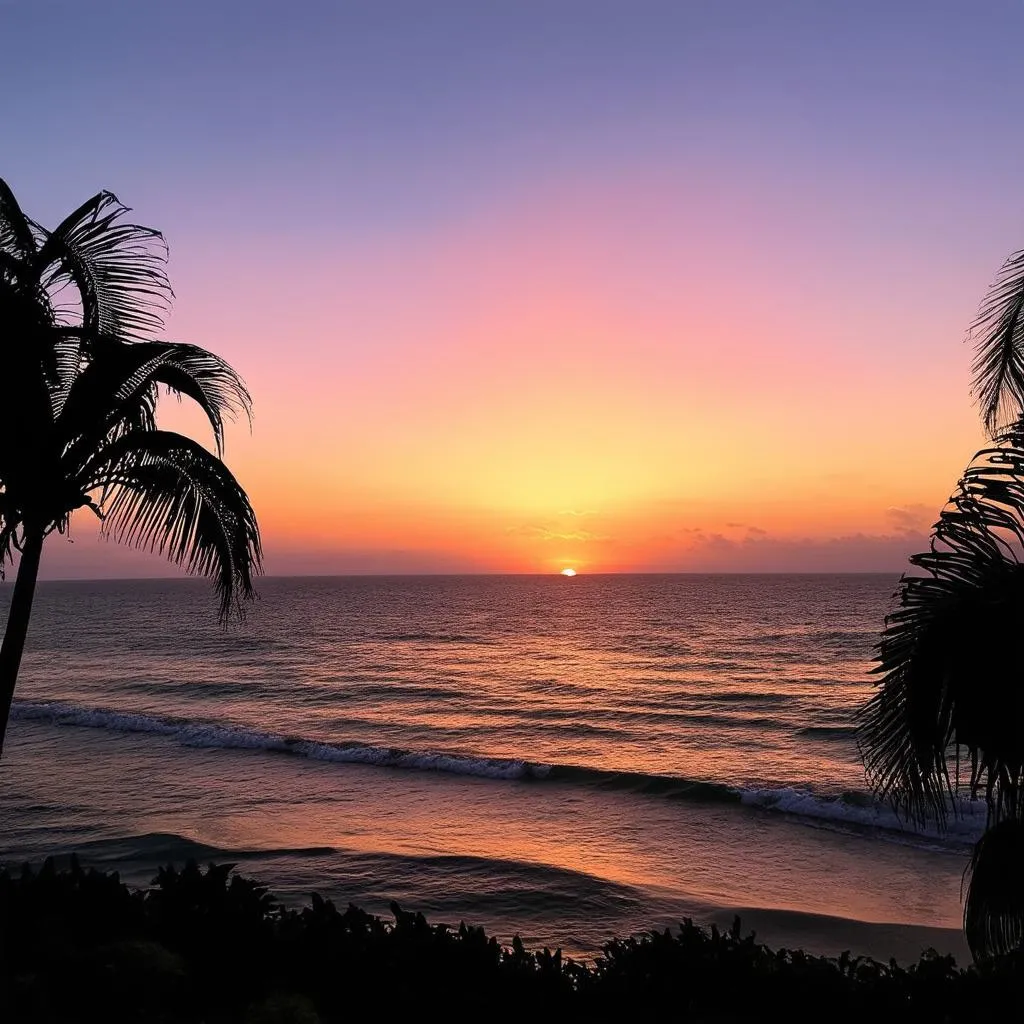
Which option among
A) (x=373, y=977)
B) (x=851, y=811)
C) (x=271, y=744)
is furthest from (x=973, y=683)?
(x=271, y=744)

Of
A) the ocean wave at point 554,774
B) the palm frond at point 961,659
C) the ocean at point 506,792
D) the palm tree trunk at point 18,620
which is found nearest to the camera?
the palm frond at point 961,659

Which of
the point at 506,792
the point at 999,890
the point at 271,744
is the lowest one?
the point at 271,744

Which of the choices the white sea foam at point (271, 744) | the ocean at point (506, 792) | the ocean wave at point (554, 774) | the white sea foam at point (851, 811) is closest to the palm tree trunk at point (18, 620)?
the ocean at point (506, 792)

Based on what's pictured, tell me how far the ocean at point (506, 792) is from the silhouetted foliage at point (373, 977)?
717 cm

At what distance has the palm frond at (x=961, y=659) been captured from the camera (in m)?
4.43

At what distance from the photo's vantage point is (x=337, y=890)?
13.9 meters

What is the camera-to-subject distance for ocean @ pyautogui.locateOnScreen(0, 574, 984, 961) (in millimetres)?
14180

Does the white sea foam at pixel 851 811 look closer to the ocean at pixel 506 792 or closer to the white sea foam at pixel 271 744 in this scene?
the ocean at pixel 506 792

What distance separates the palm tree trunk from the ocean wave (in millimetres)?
14624

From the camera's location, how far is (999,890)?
5035 mm

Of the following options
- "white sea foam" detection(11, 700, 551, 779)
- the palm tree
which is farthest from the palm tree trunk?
"white sea foam" detection(11, 700, 551, 779)

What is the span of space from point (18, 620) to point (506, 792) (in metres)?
17.3

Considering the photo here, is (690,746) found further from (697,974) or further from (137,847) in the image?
(697,974)

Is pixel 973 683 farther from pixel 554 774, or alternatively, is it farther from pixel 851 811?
pixel 554 774
